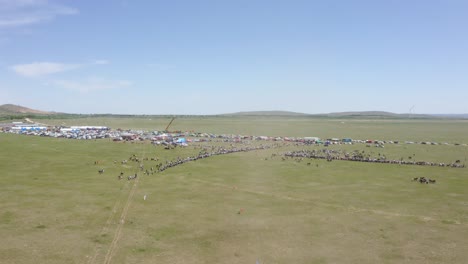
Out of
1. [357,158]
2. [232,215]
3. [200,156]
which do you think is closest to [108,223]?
[232,215]

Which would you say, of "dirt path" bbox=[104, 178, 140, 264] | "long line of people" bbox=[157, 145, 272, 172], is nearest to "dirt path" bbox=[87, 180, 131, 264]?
"dirt path" bbox=[104, 178, 140, 264]

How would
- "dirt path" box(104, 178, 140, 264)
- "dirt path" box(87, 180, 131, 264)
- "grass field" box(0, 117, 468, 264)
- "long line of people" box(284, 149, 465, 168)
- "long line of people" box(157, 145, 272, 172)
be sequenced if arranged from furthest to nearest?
"long line of people" box(284, 149, 465, 168) → "long line of people" box(157, 145, 272, 172) → "grass field" box(0, 117, 468, 264) → "dirt path" box(104, 178, 140, 264) → "dirt path" box(87, 180, 131, 264)

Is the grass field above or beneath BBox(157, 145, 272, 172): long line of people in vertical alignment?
beneath

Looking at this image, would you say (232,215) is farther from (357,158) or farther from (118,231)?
(357,158)

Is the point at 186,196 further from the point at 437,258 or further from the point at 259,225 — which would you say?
the point at 437,258

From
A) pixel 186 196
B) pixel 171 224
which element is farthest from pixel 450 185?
pixel 171 224

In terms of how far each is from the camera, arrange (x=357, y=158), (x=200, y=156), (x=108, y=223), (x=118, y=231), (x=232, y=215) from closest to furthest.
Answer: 1. (x=118, y=231)
2. (x=108, y=223)
3. (x=232, y=215)
4. (x=357, y=158)
5. (x=200, y=156)

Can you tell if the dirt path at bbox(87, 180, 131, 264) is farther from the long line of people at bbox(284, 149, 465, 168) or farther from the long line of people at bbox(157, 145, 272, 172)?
the long line of people at bbox(284, 149, 465, 168)

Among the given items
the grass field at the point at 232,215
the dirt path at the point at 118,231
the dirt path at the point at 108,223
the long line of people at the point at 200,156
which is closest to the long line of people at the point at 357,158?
the grass field at the point at 232,215
